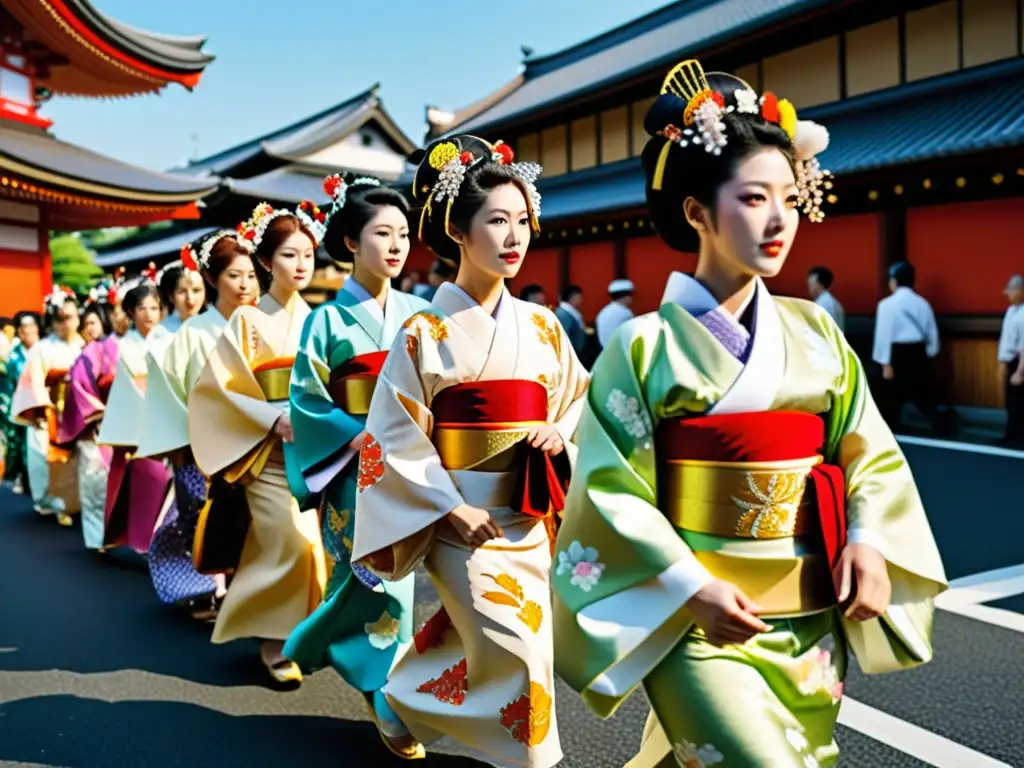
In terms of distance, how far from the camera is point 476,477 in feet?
9.87

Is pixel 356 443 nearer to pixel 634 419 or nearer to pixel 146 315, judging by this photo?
pixel 634 419

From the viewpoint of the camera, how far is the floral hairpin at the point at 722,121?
2.12 meters

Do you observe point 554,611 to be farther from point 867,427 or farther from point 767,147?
point 767,147

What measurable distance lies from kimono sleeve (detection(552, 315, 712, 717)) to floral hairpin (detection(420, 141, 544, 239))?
1121 mm

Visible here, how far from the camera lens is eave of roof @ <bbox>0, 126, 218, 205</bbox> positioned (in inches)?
584

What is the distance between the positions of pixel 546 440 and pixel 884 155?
9.65 metres

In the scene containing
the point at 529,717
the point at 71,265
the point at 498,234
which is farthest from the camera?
the point at 71,265

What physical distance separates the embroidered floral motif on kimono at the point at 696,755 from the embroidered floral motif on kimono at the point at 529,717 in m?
0.80

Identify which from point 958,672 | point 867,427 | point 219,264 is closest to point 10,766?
point 219,264

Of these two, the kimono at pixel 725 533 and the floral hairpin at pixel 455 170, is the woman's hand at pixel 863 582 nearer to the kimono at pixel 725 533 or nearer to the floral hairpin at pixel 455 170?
the kimono at pixel 725 533

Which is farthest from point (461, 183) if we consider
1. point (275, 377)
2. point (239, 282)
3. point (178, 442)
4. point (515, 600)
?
point (178, 442)

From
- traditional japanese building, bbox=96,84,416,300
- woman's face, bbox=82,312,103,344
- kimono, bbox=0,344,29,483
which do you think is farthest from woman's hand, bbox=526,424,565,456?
traditional japanese building, bbox=96,84,416,300

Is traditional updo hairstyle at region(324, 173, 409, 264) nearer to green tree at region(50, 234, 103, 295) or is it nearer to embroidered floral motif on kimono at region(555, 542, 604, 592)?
embroidered floral motif on kimono at region(555, 542, 604, 592)

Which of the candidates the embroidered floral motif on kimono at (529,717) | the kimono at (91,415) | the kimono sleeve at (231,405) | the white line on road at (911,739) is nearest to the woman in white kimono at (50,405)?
the kimono at (91,415)
